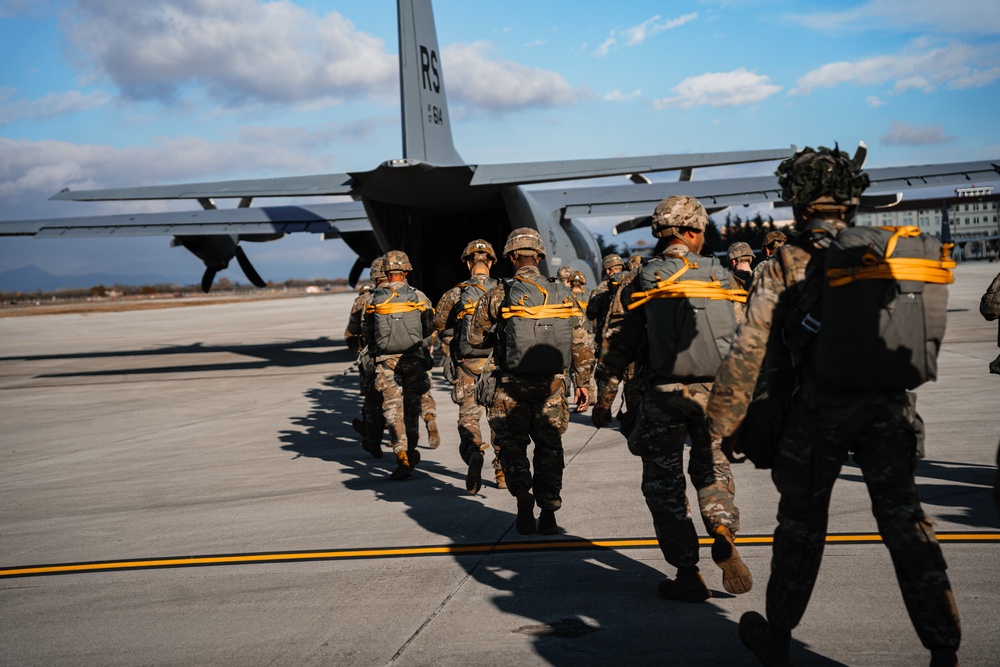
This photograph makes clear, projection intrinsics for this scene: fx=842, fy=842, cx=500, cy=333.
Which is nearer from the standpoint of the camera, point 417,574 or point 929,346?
point 929,346

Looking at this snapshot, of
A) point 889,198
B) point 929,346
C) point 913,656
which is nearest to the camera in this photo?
point 929,346

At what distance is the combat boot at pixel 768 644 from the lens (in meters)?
3.61

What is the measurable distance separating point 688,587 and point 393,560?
2098 millimetres

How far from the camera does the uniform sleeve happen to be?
3746mm

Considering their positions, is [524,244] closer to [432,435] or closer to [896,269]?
[896,269]

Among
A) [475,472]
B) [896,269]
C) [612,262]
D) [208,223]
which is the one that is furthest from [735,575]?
[208,223]

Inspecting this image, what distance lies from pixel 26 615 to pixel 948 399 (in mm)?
10697

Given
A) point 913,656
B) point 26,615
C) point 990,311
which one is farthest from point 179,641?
point 990,311

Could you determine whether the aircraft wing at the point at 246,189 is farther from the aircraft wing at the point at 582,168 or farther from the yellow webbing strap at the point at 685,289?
the yellow webbing strap at the point at 685,289

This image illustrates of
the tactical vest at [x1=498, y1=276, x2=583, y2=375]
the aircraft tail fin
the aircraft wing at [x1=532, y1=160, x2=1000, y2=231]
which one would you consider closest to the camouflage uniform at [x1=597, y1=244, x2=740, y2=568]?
the tactical vest at [x1=498, y1=276, x2=583, y2=375]

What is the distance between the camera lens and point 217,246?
23031mm

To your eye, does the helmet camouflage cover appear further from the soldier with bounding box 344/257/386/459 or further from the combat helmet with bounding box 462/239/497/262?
the soldier with bounding box 344/257/386/459

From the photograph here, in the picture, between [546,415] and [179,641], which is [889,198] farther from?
[179,641]

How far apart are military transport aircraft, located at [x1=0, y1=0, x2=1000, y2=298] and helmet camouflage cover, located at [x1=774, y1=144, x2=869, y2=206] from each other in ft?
32.9
